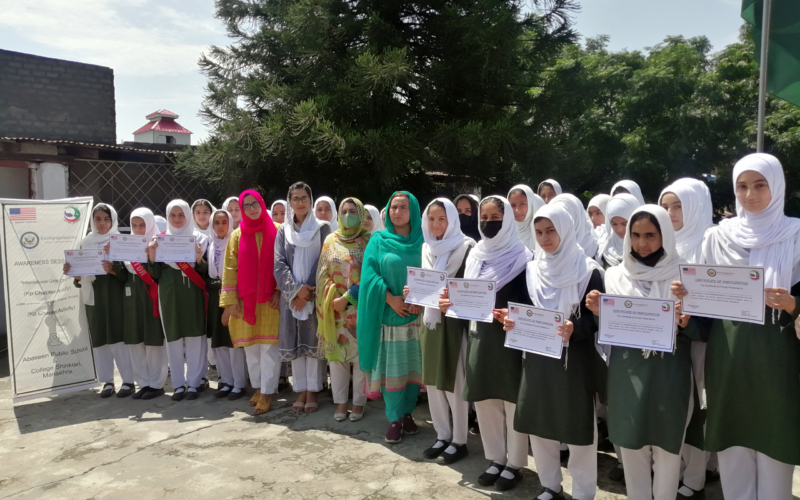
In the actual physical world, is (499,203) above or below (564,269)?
above

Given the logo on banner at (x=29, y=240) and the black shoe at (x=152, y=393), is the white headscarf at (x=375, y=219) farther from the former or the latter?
the logo on banner at (x=29, y=240)

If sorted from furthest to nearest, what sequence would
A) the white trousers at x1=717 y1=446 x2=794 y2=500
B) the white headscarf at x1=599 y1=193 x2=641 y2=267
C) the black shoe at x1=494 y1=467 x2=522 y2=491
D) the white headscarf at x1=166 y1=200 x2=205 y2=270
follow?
→ the white headscarf at x1=166 y1=200 x2=205 y2=270 < the white headscarf at x1=599 y1=193 x2=641 y2=267 < the black shoe at x1=494 y1=467 x2=522 y2=491 < the white trousers at x1=717 y1=446 x2=794 y2=500

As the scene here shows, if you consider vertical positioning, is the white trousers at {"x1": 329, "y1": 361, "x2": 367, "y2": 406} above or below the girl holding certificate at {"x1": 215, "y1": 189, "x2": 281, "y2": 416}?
below

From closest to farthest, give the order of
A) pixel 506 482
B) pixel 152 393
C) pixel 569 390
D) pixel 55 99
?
pixel 569 390
pixel 506 482
pixel 152 393
pixel 55 99

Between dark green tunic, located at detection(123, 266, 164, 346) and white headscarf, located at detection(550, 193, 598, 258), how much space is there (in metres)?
3.90

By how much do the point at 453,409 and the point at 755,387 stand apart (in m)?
1.86

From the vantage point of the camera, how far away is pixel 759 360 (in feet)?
8.43

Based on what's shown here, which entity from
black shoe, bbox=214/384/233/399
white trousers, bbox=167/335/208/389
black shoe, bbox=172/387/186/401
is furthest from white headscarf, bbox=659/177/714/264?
black shoe, bbox=172/387/186/401

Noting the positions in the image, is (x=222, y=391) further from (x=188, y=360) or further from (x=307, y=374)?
(x=307, y=374)

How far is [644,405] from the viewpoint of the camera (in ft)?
8.91

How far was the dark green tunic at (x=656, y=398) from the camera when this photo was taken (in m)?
2.68

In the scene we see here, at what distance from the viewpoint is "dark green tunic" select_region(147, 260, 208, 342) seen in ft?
17.4

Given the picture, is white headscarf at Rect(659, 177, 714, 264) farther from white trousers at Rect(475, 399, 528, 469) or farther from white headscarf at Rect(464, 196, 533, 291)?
white trousers at Rect(475, 399, 528, 469)

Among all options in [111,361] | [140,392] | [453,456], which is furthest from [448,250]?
[111,361]
